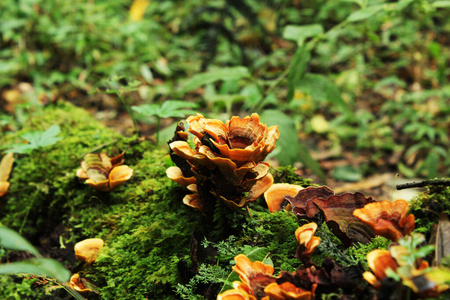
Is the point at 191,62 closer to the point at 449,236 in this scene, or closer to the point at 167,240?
the point at 167,240

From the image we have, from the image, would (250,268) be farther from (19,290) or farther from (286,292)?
(19,290)

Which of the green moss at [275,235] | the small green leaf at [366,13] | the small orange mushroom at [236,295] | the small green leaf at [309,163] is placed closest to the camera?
the small orange mushroom at [236,295]

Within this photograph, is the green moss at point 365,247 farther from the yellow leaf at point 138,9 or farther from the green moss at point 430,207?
the yellow leaf at point 138,9

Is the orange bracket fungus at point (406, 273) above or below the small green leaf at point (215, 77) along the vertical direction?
above

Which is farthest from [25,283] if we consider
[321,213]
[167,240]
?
[321,213]

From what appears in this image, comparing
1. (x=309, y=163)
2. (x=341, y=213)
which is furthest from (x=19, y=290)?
(x=309, y=163)

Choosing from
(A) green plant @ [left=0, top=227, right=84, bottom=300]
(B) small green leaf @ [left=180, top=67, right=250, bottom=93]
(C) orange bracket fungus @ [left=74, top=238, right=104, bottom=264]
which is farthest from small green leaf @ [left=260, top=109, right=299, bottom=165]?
(A) green plant @ [left=0, top=227, right=84, bottom=300]

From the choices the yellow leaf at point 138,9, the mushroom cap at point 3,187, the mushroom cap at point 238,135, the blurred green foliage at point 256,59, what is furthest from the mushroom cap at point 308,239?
the yellow leaf at point 138,9
